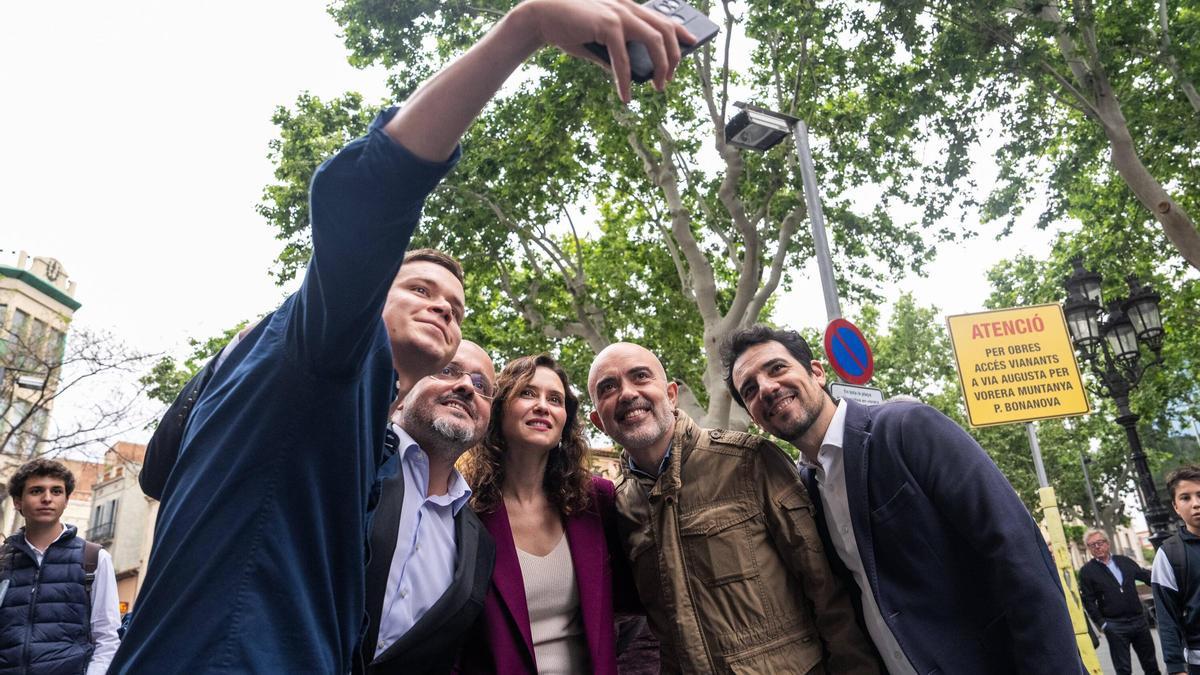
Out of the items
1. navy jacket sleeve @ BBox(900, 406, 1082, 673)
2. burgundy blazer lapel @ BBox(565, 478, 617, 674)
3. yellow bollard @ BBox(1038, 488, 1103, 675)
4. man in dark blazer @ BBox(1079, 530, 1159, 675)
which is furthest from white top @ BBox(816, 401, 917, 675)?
man in dark blazer @ BBox(1079, 530, 1159, 675)

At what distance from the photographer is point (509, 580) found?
2.82 m

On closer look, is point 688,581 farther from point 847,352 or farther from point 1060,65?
point 1060,65

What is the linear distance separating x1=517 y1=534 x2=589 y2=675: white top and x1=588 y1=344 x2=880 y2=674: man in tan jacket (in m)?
0.26

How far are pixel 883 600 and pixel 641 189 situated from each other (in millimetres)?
13668

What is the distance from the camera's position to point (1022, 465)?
131 feet

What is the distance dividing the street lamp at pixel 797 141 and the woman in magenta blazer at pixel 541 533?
5473 mm

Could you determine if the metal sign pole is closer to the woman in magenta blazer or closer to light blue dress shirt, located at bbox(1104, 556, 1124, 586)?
light blue dress shirt, located at bbox(1104, 556, 1124, 586)

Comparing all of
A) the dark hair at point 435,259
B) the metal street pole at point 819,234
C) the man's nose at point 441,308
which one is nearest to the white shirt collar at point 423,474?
the dark hair at point 435,259

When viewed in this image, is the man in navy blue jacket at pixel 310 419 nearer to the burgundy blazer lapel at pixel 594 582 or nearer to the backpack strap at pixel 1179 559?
the burgundy blazer lapel at pixel 594 582

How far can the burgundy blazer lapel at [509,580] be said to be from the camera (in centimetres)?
274

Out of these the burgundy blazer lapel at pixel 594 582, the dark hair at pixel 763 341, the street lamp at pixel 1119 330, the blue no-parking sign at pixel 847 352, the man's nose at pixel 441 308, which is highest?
the street lamp at pixel 1119 330

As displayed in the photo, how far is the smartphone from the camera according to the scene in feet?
3.85

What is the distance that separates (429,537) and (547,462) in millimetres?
846

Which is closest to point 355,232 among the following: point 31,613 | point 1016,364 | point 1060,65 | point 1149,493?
point 31,613
